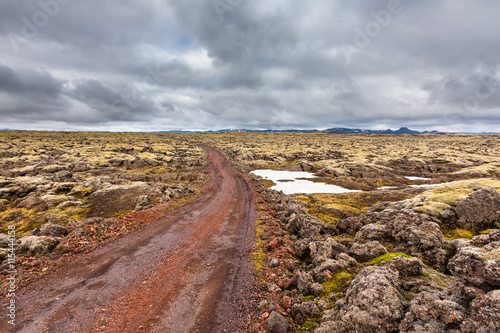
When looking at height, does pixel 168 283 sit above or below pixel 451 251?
below

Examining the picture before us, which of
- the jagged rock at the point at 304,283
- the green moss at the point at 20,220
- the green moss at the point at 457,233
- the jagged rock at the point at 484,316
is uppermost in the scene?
the jagged rock at the point at 484,316

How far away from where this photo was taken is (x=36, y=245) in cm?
1458

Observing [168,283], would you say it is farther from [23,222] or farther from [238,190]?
[238,190]

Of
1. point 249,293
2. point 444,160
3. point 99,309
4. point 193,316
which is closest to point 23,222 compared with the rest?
point 99,309

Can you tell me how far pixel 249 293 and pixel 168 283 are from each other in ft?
16.5

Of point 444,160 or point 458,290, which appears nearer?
point 458,290

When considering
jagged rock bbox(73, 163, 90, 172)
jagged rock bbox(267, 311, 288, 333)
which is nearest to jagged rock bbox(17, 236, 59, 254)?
jagged rock bbox(267, 311, 288, 333)

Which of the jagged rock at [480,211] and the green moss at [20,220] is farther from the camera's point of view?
the green moss at [20,220]

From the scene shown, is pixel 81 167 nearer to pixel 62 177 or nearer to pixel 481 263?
pixel 62 177

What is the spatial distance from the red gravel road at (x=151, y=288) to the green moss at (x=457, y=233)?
1355cm

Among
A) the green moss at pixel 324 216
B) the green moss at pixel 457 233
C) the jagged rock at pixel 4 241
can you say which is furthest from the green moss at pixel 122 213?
the green moss at pixel 457 233

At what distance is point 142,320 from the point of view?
942 cm

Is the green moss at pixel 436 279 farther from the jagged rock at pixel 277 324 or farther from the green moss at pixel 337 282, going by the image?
the jagged rock at pixel 277 324

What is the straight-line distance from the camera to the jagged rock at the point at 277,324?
857 centimetres
